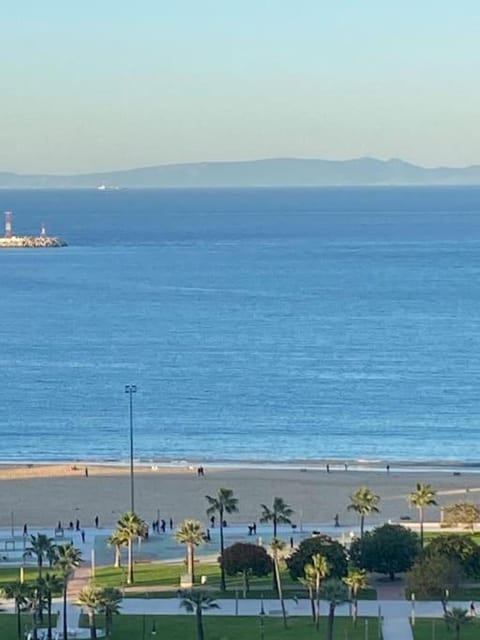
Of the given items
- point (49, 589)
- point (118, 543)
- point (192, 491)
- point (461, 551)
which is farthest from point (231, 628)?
point (192, 491)

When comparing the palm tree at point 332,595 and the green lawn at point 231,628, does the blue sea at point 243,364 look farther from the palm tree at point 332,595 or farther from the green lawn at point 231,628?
the palm tree at point 332,595

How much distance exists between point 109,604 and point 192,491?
2377 centimetres

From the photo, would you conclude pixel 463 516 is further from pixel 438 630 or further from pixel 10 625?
pixel 10 625

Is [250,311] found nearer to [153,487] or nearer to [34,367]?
[34,367]

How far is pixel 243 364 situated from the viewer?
10425cm

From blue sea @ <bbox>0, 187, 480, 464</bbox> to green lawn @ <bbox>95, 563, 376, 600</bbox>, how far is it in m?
23.5

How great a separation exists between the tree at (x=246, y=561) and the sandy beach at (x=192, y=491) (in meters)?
10.3

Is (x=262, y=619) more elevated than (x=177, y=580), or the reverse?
(x=177, y=580)

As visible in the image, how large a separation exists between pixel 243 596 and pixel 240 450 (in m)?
30.3

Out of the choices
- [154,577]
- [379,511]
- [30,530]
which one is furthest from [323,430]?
[154,577]

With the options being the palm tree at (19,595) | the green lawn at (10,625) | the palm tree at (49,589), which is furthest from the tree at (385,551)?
the palm tree at (19,595)

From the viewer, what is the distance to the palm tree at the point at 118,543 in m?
50.5

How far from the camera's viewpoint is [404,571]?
49469 mm

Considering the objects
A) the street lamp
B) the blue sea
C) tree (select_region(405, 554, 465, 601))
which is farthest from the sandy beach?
the street lamp
